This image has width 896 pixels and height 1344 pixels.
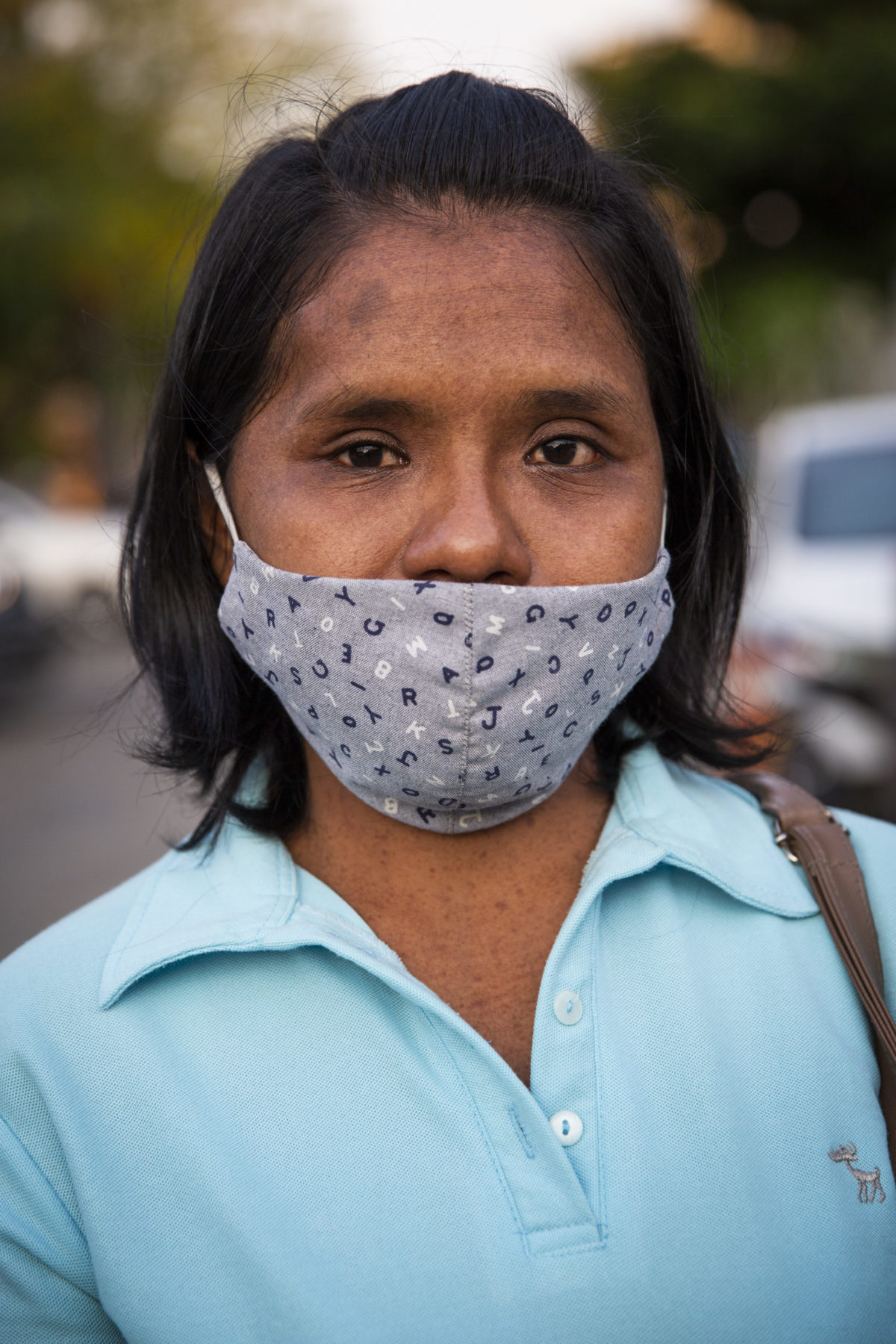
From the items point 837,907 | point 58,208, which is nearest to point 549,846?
point 837,907

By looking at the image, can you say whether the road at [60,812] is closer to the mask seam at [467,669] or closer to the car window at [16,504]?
the mask seam at [467,669]

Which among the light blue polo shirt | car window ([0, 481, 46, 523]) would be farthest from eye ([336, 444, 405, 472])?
car window ([0, 481, 46, 523])

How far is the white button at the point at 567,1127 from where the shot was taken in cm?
122

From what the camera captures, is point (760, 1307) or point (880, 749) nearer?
point (760, 1307)

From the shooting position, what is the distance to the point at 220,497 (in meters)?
1.51

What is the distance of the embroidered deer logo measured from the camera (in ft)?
4.16

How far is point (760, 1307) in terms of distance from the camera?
120 centimetres

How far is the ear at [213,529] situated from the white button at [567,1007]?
0.74 meters

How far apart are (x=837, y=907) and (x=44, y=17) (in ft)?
73.8

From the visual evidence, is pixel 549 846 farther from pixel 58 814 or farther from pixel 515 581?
pixel 58 814

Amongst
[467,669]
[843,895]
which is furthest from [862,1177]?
[467,669]

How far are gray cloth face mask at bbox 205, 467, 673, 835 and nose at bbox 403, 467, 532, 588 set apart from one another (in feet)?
0.10

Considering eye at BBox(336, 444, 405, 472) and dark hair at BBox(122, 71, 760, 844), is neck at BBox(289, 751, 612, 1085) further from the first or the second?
eye at BBox(336, 444, 405, 472)

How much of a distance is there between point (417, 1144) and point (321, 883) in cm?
36
